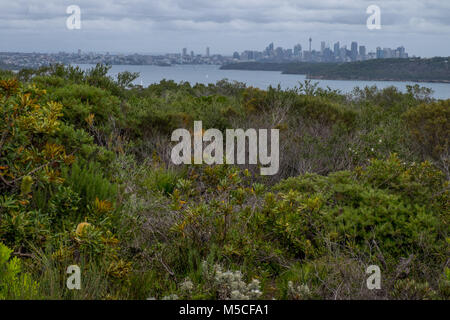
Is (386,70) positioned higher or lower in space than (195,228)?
higher

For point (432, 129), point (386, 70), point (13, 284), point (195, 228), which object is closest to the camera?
point (13, 284)

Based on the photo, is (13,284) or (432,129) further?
(432,129)

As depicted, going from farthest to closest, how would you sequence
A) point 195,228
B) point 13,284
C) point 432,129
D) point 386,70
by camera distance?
point 386,70 < point 432,129 < point 195,228 < point 13,284

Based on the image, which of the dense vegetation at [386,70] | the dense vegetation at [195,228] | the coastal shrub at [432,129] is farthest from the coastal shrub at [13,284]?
the dense vegetation at [386,70]

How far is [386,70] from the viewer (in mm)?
32844

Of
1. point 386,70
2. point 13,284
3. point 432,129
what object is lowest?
point 13,284

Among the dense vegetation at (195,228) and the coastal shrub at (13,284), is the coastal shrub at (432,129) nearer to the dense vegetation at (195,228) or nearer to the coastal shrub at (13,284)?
the dense vegetation at (195,228)

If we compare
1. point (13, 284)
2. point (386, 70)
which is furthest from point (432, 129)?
point (386, 70)

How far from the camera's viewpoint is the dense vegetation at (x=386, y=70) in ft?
98.0

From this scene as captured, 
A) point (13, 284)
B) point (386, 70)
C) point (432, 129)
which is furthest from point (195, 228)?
point (386, 70)

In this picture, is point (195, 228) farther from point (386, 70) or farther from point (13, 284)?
point (386, 70)

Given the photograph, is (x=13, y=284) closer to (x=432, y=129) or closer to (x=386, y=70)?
(x=432, y=129)

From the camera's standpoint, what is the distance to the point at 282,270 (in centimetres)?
480

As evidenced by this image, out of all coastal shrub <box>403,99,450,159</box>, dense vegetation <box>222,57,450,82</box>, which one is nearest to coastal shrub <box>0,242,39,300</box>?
coastal shrub <box>403,99,450,159</box>
